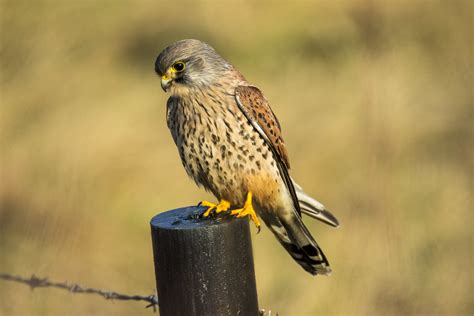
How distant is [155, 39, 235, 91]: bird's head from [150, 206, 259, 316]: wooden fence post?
4.46ft

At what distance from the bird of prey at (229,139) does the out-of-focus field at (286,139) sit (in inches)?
40.4

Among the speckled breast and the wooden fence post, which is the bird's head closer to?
the speckled breast

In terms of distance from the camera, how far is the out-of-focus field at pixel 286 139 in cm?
482

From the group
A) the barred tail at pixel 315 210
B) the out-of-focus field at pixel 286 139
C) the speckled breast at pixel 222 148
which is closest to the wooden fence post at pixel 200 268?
the barred tail at pixel 315 210

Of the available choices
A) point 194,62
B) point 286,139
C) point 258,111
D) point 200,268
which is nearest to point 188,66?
point 194,62

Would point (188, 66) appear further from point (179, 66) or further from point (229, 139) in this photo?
point (229, 139)

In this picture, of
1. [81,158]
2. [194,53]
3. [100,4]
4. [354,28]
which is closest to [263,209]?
[194,53]

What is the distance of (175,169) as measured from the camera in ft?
19.6

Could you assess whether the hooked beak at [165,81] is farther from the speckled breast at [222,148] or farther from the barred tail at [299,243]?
the barred tail at [299,243]

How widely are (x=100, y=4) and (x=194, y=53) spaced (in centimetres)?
491

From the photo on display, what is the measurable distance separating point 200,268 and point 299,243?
4.92ft

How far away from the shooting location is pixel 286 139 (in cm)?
621

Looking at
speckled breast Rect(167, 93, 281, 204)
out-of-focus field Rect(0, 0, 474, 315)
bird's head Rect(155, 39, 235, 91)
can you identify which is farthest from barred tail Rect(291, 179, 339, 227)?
out-of-focus field Rect(0, 0, 474, 315)

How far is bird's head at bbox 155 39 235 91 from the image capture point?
11.3 ft
